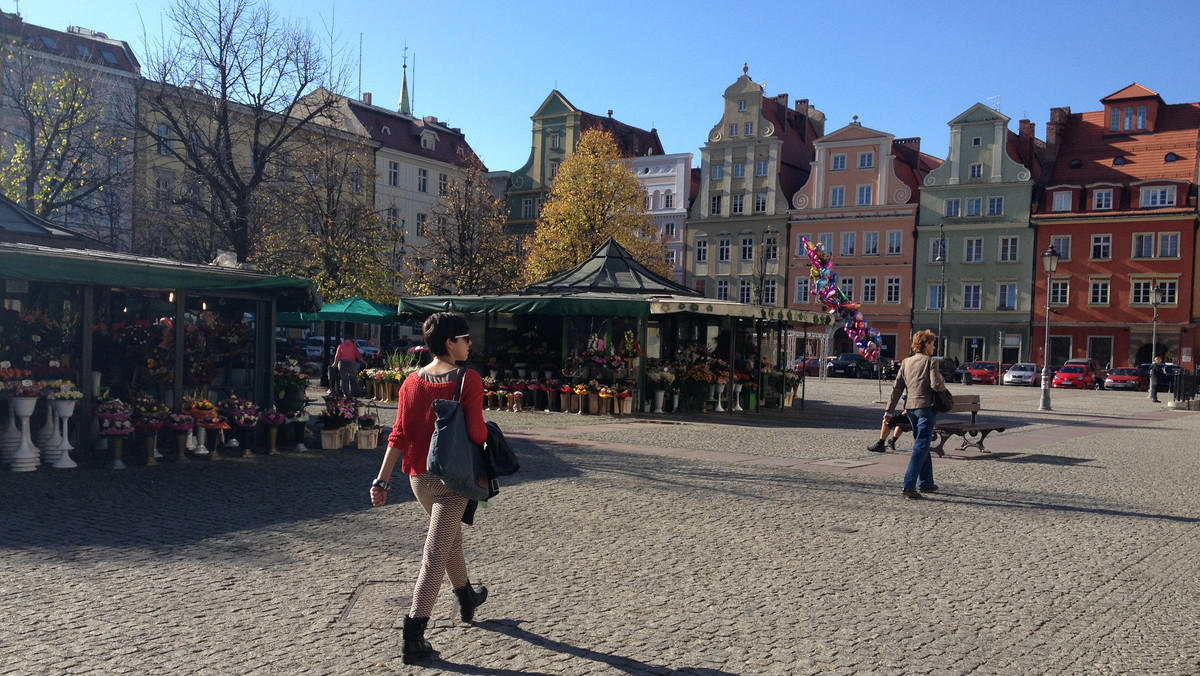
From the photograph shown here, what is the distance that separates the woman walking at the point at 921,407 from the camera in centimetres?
1070

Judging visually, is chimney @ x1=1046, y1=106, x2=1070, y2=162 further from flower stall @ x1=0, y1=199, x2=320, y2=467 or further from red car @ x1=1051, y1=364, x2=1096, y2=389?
flower stall @ x1=0, y1=199, x2=320, y2=467

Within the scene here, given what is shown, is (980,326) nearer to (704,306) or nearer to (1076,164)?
(1076,164)

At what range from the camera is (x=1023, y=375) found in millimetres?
52562

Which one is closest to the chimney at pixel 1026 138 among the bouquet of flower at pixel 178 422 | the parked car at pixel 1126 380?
the parked car at pixel 1126 380

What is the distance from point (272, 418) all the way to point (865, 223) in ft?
181

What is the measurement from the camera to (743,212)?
2657 inches

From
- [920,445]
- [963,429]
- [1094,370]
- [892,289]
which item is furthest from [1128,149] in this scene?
[920,445]

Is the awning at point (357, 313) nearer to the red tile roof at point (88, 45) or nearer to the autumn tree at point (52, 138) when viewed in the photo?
the autumn tree at point (52, 138)

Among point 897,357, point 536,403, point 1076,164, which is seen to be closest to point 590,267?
point 536,403

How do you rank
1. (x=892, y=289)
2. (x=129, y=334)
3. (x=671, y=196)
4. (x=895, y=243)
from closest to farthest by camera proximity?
(x=129, y=334) → (x=895, y=243) → (x=892, y=289) → (x=671, y=196)

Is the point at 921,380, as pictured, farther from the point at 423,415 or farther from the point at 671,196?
the point at 671,196

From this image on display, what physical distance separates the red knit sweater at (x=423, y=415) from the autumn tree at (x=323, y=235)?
1141 inches

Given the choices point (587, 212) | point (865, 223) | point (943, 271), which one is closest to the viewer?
point (587, 212)

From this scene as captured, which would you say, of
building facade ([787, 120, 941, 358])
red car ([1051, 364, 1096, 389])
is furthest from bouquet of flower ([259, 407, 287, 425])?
building facade ([787, 120, 941, 358])
